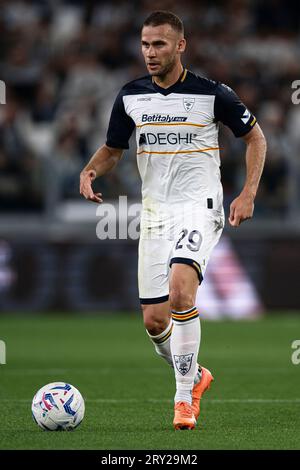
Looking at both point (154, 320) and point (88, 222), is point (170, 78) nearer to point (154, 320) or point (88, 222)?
point (154, 320)

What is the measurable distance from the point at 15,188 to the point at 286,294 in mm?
4350

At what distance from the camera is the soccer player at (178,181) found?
622 centimetres

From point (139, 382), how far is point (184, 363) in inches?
113

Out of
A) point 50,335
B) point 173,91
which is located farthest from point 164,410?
point 50,335

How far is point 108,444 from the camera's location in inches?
215

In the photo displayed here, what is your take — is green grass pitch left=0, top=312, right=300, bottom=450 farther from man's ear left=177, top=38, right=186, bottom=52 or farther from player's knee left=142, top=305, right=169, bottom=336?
man's ear left=177, top=38, right=186, bottom=52

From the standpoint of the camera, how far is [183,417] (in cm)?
607

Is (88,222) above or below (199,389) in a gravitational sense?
below

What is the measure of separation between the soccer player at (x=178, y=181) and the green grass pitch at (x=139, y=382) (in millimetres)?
456

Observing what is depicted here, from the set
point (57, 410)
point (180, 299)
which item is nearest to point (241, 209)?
point (180, 299)

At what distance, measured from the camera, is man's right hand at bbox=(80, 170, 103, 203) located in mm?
6562

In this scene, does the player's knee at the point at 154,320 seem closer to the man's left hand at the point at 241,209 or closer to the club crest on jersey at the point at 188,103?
the man's left hand at the point at 241,209

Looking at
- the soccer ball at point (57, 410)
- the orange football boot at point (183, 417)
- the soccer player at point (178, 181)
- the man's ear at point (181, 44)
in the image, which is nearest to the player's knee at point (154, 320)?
the soccer player at point (178, 181)

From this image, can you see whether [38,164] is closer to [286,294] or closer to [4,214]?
[4,214]
